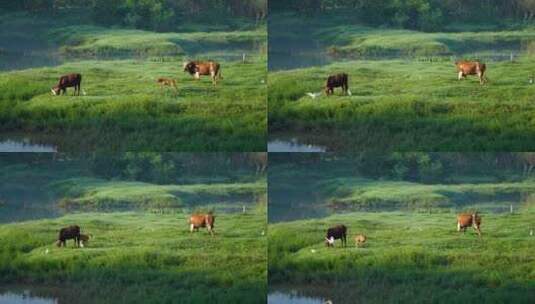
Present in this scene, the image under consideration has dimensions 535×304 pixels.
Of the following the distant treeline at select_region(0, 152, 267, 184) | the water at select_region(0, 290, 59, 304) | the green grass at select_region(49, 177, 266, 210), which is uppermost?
the distant treeline at select_region(0, 152, 267, 184)

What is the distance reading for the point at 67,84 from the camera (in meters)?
9.70

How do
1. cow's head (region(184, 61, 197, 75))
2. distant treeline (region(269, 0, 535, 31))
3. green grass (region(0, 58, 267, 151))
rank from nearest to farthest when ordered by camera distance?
1. green grass (region(0, 58, 267, 151))
2. cow's head (region(184, 61, 197, 75))
3. distant treeline (region(269, 0, 535, 31))

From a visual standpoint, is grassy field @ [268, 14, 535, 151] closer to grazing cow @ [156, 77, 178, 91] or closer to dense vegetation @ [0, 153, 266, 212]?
dense vegetation @ [0, 153, 266, 212]

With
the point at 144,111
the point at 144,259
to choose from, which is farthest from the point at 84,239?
the point at 144,111

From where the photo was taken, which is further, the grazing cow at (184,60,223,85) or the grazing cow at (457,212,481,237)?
the grazing cow at (184,60,223,85)

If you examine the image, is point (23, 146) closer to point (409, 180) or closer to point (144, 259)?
point (144, 259)

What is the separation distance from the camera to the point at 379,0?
9867 mm

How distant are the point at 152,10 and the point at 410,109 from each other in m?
2.32

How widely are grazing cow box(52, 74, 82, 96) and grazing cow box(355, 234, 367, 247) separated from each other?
2.59 meters

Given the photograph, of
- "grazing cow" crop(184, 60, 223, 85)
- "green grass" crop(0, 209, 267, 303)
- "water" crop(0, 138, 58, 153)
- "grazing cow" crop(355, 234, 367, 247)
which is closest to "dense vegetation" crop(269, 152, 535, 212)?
"grazing cow" crop(355, 234, 367, 247)

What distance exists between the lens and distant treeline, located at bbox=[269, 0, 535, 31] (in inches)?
385

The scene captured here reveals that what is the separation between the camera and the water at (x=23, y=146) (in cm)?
959

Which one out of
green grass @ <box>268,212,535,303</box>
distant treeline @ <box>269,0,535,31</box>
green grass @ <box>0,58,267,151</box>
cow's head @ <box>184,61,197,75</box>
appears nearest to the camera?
green grass @ <box>268,212,535,303</box>

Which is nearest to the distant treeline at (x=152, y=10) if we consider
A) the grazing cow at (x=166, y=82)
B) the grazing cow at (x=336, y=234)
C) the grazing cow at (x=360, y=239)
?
the grazing cow at (x=166, y=82)
